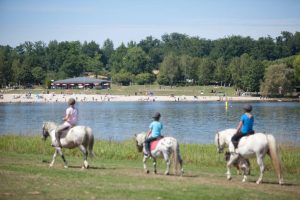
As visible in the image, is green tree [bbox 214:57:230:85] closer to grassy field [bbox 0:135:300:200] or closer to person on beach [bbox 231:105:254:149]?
grassy field [bbox 0:135:300:200]

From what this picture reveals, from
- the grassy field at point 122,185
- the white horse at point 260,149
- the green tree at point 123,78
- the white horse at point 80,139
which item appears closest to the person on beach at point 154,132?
the grassy field at point 122,185

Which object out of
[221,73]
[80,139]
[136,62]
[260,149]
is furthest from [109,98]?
[260,149]

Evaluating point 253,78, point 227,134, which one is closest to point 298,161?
point 227,134

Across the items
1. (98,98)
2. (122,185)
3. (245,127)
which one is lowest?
(98,98)

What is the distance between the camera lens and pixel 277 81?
133 meters

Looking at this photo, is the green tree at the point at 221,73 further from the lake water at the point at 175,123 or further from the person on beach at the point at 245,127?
the person on beach at the point at 245,127

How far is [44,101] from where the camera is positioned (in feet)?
470

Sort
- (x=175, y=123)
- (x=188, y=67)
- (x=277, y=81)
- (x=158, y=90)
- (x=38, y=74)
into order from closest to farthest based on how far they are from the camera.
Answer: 1. (x=175, y=123)
2. (x=277, y=81)
3. (x=158, y=90)
4. (x=188, y=67)
5. (x=38, y=74)

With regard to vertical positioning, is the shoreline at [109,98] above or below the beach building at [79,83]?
below

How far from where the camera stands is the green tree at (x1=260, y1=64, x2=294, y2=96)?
132 m

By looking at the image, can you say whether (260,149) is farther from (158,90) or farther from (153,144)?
(158,90)

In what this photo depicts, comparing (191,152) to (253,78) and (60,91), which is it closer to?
(253,78)

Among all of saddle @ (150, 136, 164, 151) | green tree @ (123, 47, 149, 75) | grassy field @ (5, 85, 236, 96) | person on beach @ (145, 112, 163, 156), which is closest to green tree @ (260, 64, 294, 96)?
grassy field @ (5, 85, 236, 96)

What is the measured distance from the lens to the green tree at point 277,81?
132 metres
